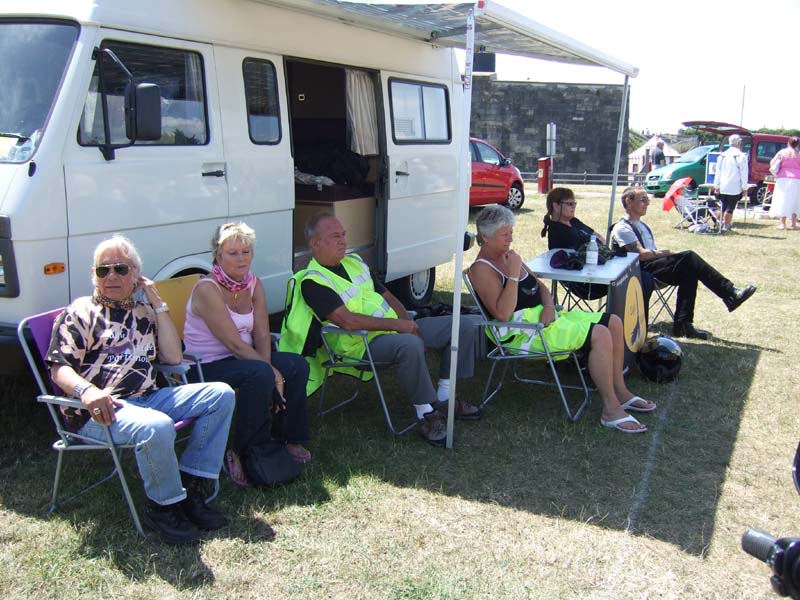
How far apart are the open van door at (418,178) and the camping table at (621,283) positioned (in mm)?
1367

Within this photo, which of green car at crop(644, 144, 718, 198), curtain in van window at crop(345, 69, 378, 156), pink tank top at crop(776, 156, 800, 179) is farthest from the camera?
green car at crop(644, 144, 718, 198)

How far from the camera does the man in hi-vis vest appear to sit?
4102 millimetres

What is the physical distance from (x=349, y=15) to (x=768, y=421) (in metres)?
3.72

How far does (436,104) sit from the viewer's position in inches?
274

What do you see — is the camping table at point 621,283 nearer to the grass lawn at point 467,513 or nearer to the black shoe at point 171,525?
the grass lawn at point 467,513

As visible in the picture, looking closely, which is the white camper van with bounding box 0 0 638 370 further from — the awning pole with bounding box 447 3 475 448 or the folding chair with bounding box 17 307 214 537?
the folding chair with bounding box 17 307 214 537

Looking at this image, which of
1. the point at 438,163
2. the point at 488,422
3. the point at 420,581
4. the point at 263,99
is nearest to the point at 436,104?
the point at 438,163

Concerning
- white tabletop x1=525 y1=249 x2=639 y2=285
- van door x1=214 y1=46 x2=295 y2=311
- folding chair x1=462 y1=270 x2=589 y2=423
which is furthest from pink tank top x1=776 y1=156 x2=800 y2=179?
van door x1=214 y1=46 x2=295 y2=311

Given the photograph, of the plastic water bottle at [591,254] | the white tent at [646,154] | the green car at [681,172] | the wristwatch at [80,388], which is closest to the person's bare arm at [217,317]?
the wristwatch at [80,388]

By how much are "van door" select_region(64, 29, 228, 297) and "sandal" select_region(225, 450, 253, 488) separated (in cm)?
115

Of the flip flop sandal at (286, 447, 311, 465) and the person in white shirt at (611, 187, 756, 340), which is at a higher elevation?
the person in white shirt at (611, 187, 756, 340)

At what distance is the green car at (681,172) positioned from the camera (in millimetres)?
19812

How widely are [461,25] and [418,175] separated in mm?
1419

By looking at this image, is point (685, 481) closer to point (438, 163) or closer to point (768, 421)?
point (768, 421)
